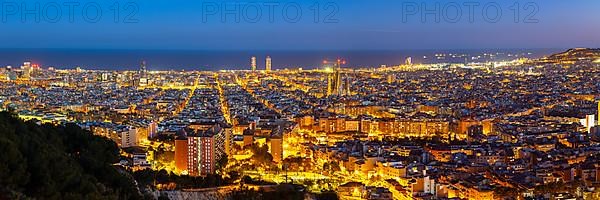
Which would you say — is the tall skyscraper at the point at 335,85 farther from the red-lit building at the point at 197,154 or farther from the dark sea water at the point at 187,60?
the dark sea water at the point at 187,60

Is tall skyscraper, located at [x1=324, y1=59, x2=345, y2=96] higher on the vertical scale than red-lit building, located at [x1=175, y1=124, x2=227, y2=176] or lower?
higher

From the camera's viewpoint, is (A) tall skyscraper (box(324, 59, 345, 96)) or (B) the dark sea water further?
(B) the dark sea water

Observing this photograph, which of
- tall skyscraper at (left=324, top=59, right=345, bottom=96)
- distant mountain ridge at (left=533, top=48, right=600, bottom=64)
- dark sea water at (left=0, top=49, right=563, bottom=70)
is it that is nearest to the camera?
tall skyscraper at (left=324, top=59, right=345, bottom=96)

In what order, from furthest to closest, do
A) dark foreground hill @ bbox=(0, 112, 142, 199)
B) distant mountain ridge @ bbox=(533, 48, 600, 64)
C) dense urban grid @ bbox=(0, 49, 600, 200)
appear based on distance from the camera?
distant mountain ridge @ bbox=(533, 48, 600, 64)
dense urban grid @ bbox=(0, 49, 600, 200)
dark foreground hill @ bbox=(0, 112, 142, 199)

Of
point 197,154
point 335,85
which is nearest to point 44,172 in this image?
point 197,154

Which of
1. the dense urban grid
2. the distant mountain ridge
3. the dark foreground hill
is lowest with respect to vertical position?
the dense urban grid

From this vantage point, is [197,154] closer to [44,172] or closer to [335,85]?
[44,172]

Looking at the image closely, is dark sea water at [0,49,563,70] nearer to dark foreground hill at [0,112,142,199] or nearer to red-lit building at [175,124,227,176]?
red-lit building at [175,124,227,176]

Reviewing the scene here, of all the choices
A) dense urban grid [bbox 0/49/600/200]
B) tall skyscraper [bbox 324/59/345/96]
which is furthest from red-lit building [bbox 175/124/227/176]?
tall skyscraper [bbox 324/59/345/96]

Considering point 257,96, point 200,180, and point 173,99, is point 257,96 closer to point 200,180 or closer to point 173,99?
point 173,99

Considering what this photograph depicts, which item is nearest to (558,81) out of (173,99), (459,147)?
(173,99)
